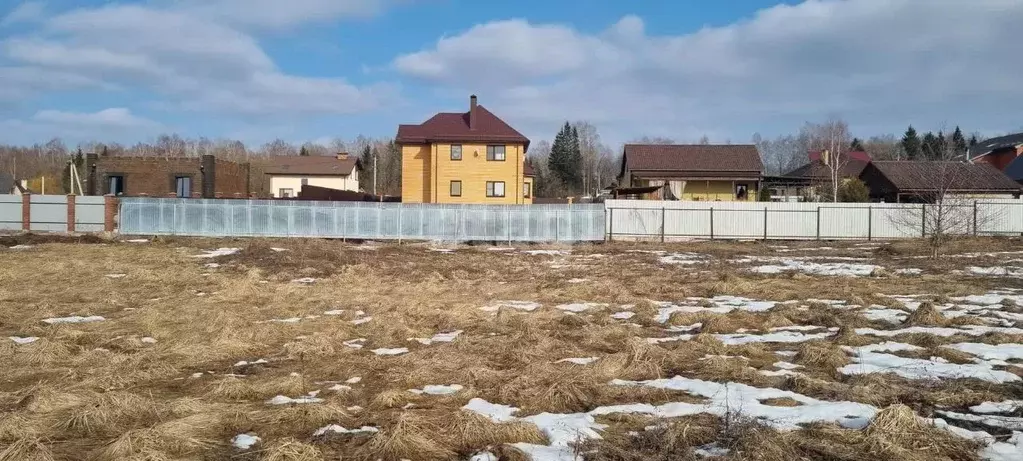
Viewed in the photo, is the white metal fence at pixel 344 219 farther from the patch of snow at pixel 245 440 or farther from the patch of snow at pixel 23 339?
the patch of snow at pixel 245 440

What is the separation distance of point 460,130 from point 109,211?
16.8 meters

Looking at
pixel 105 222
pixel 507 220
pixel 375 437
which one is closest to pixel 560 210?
pixel 507 220

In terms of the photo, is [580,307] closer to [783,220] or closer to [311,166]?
[783,220]

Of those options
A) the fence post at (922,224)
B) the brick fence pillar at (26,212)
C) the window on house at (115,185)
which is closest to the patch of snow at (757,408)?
the fence post at (922,224)

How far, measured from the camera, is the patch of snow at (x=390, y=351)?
28.1 feet

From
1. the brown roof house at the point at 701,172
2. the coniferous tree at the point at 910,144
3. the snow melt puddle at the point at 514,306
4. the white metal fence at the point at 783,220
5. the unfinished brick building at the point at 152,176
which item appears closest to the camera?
the snow melt puddle at the point at 514,306

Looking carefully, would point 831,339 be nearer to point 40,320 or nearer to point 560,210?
point 40,320

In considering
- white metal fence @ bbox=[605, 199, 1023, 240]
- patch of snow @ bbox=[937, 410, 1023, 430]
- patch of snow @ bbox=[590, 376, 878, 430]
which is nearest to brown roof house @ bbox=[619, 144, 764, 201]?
white metal fence @ bbox=[605, 199, 1023, 240]

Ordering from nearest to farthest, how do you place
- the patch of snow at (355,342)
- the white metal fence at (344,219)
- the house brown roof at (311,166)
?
the patch of snow at (355,342), the white metal fence at (344,219), the house brown roof at (311,166)

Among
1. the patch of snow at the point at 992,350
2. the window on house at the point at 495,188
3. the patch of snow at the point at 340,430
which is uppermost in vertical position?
the window on house at the point at 495,188

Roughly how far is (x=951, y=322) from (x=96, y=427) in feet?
34.3

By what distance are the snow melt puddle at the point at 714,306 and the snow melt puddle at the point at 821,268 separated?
16.7ft

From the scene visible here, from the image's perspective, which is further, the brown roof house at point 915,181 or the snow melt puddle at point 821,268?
the brown roof house at point 915,181

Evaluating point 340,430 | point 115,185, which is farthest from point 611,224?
point 115,185
